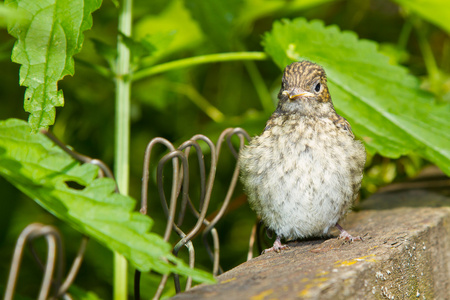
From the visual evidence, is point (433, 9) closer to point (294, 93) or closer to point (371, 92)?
point (371, 92)

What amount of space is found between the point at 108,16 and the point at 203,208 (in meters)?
2.05

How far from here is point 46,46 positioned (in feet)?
6.01

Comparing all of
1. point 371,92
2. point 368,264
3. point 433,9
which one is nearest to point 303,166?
point 371,92

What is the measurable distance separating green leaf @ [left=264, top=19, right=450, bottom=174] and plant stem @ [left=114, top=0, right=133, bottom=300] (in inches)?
31.4

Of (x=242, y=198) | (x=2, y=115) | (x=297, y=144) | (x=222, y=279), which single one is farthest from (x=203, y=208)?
(x=2, y=115)

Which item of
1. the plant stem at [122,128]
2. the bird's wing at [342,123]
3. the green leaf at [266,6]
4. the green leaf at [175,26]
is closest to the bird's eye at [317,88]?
the bird's wing at [342,123]

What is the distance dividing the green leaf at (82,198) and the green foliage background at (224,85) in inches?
2.6

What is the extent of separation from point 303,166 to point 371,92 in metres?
0.66

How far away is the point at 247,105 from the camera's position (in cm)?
534

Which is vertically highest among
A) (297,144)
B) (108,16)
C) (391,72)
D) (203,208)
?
(108,16)

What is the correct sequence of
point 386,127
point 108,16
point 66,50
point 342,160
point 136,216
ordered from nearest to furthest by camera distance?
point 136,216 < point 66,50 < point 342,160 < point 386,127 < point 108,16

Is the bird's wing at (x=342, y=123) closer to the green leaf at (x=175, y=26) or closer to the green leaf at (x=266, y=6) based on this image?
the green leaf at (x=266, y=6)

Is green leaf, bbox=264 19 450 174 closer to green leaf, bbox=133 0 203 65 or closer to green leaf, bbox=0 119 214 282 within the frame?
green leaf, bbox=133 0 203 65

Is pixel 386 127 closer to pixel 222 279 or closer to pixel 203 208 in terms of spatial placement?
pixel 203 208
